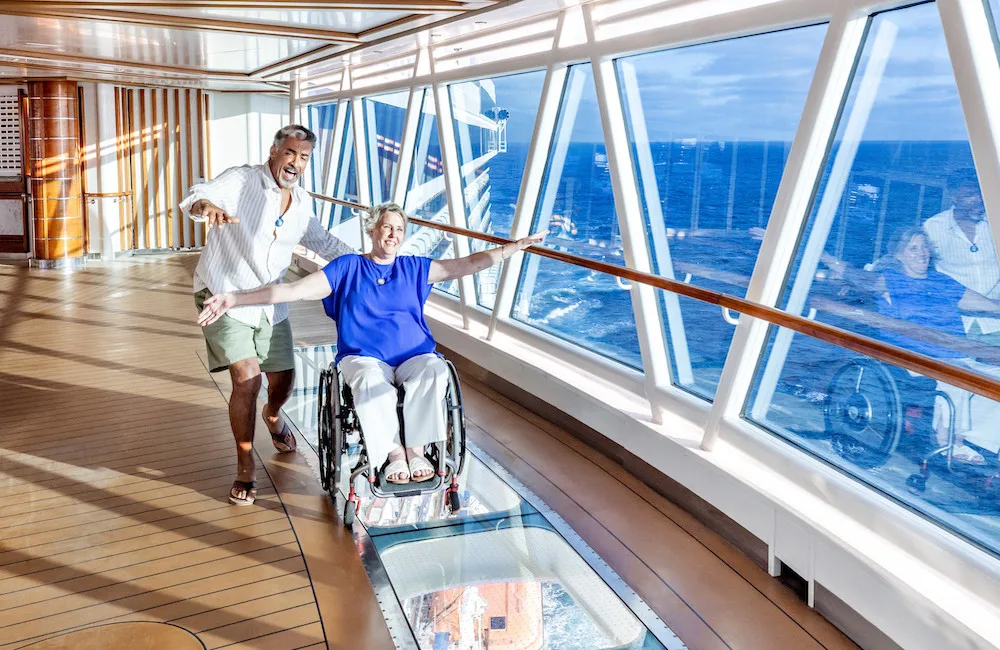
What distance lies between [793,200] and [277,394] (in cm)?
249

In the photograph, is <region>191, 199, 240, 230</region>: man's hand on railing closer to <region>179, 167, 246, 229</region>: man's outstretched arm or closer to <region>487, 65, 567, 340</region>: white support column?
<region>179, 167, 246, 229</region>: man's outstretched arm

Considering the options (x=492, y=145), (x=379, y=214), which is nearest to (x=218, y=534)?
(x=379, y=214)

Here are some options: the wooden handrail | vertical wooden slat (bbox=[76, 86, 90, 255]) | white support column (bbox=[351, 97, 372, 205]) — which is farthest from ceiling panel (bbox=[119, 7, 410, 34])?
vertical wooden slat (bbox=[76, 86, 90, 255])

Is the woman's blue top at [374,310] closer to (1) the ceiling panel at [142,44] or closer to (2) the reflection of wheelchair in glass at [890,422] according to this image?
Result: (2) the reflection of wheelchair in glass at [890,422]

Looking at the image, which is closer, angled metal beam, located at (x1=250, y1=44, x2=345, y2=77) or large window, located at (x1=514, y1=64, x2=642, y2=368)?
large window, located at (x1=514, y1=64, x2=642, y2=368)

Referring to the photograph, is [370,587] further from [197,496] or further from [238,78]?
[238,78]

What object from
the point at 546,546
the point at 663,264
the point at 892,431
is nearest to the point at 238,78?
the point at 663,264

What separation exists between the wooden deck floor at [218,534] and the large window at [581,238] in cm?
61

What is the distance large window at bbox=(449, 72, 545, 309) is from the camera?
19.6ft

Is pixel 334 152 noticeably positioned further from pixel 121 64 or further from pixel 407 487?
pixel 407 487

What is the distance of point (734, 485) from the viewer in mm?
3270

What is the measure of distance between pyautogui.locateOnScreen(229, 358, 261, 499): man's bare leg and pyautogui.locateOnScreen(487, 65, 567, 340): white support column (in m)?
2.21

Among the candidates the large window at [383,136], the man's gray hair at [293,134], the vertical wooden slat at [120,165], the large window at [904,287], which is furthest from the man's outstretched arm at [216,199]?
the vertical wooden slat at [120,165]

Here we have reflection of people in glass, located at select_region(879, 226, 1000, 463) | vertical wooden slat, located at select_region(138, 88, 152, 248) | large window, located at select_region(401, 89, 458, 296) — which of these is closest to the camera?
reflection of people in glass, located at select_region(879, 226, 1000, 463)
